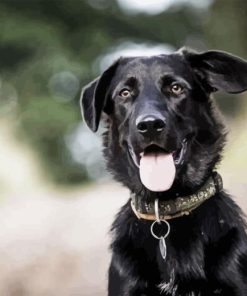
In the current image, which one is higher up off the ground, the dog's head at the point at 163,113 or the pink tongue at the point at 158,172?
the dog's head at the point at 163,113

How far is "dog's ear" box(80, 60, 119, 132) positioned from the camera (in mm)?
5340

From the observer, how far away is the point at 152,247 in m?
5.11

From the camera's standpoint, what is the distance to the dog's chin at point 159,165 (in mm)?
5027

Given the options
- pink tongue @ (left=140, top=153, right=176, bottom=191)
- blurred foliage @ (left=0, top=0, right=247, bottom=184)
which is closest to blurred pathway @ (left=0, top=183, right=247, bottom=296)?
pink tongue @ (left=140, top=153, right=176, bottom=191)

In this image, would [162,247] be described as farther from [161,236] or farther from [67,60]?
[67,60]

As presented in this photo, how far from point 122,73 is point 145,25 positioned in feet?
37.9

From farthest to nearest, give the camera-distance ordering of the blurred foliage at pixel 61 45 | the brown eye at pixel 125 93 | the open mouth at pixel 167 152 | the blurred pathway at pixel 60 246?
the blurred foliage at pixel 61 45 < the blurred pathway at pixel 60 246 < the brown eye at pixel 125 93 < the open mouth at pixel 167 152

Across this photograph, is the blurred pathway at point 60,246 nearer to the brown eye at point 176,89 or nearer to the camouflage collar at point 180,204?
the camouflage collar at point 180,204

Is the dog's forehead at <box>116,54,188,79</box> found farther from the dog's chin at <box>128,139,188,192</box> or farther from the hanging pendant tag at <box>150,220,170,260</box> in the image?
the hanging pendant tag at <box>150,220,170,260</box>

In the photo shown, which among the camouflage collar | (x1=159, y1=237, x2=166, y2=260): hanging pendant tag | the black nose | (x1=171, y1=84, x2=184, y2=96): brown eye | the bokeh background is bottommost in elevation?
(x1=159, y1=237, x2=166, y2=260): hanging pendant tag

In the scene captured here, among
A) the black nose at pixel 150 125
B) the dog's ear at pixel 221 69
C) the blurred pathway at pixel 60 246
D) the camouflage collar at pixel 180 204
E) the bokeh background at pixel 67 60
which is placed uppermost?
the bokeh background at pixel 67 60

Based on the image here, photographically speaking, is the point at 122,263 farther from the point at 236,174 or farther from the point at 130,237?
the point at 236,174

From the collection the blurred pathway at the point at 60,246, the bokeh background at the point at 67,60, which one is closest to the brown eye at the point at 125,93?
the blurred pathway at the point at 60,246

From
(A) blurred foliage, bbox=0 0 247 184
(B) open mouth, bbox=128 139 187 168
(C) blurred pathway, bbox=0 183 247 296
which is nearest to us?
(B) open mouth, bbox=128 139 187 168
